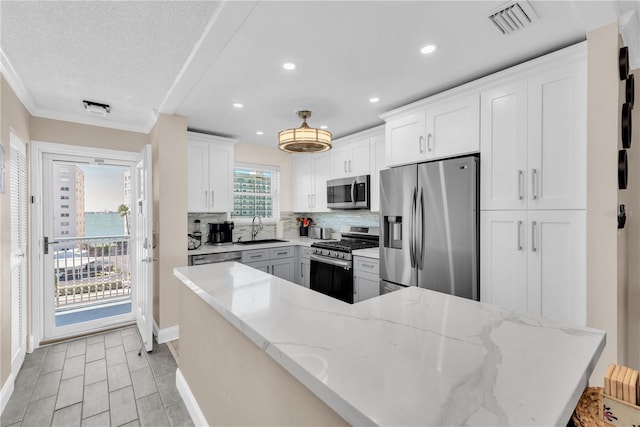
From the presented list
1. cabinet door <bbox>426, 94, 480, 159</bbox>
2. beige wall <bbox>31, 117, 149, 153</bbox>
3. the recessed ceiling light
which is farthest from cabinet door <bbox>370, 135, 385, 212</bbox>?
beige wall <bbox>31, 117, 149, 153</bbox>

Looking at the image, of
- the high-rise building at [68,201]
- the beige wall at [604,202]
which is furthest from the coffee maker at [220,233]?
the beige wall at [604,202]

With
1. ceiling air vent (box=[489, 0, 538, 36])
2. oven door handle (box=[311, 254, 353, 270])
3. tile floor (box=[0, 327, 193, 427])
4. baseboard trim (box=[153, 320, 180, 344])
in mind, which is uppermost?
ceiling air vent (box=[489, 0, 538, 36])

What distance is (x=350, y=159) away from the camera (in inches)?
155

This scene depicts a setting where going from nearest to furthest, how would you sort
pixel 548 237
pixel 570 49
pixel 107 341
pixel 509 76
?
pixel 570 49
pixel 548 237
pixel 509 76
pixel 107 341

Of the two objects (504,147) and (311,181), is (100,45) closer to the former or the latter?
(504,147)

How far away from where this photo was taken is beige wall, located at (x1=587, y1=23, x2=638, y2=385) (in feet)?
5.10

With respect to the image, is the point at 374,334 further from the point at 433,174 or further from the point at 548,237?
the point at 433,174

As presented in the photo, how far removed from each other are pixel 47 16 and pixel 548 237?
11.1ft

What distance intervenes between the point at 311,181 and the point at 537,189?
3114 millimetres

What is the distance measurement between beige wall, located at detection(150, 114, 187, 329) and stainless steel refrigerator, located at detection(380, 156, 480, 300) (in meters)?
2.23

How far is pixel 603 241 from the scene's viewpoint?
5.22 ft

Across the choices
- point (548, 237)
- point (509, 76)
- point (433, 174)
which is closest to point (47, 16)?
point (433, 174)

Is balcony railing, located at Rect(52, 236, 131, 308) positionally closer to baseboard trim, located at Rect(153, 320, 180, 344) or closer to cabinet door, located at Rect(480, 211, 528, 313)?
baseboard trim, located at Rect(153, 320, 180, 344)

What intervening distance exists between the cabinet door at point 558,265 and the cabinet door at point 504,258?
0.05 m
